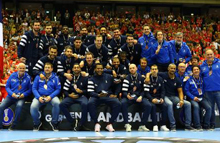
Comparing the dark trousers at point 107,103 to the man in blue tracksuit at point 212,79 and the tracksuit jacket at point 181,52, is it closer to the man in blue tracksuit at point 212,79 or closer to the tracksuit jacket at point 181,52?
the tracksuit jacket at point 181,52

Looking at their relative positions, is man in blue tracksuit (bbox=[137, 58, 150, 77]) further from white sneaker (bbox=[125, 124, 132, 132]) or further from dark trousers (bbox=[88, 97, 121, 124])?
white sneaker (bbox=[125, 124, 132, 132])

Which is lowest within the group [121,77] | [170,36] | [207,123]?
[207,123]

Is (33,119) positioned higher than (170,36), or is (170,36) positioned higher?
(170,36)

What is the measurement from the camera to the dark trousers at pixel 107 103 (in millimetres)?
8922

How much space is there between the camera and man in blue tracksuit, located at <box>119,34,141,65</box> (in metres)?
10.1

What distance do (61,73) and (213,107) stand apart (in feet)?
15.1

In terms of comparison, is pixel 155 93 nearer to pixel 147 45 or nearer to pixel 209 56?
pixel 147 45

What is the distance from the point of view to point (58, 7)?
1171 inches

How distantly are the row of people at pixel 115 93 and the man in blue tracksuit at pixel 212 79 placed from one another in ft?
0.10

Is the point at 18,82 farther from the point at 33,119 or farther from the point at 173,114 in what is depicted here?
the point at 173,114

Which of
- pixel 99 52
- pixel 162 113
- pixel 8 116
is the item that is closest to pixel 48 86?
pixel 8 116

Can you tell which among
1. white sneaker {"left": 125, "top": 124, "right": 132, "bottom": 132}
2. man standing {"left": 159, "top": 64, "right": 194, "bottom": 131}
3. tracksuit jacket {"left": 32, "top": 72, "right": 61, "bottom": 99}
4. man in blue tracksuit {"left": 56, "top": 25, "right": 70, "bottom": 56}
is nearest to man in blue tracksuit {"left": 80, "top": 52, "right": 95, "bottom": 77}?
tracksuit jacket {"left": 32, "top": 72, "right": 61, "bottom": 99}

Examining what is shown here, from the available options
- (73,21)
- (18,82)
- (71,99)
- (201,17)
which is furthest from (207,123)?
(201,17)

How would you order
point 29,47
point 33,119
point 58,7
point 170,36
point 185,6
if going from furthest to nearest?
1. point 185,6
2. point 58,7
3. point 170,36
4. point 29,47
5. point 33,119
